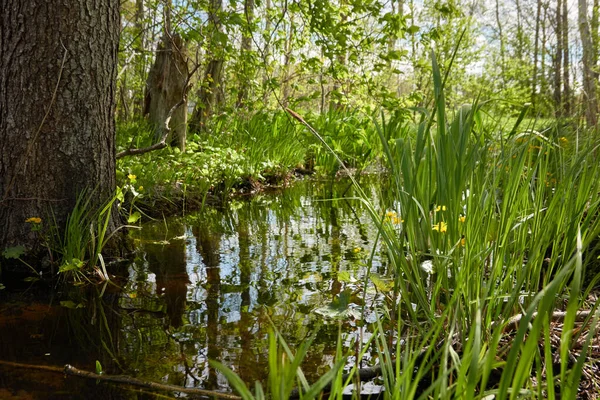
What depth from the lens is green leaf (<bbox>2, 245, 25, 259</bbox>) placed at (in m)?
2.38

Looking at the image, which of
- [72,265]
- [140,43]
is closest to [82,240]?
[72,265]

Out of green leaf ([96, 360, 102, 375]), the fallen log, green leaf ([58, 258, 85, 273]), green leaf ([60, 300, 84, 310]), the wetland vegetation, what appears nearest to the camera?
the wetland vegetation

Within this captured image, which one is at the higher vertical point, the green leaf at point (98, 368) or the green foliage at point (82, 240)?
the green foliage at point (82, 240)

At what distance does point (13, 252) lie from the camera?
239cm

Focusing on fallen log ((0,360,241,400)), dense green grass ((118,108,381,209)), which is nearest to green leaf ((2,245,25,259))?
fallen log ((0,360,241,400))

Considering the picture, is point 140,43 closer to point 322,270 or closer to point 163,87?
point 163,87

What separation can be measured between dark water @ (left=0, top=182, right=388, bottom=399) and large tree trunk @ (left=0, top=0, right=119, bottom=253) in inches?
18.1

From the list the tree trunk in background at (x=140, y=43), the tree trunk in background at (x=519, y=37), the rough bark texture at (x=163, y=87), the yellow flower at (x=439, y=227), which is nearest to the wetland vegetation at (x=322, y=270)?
A: the yellow flower at (x=439, y=227)

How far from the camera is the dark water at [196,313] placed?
1.54m

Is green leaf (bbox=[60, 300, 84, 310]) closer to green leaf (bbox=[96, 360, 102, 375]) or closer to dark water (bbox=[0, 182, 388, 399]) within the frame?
dark water (bbox=[0, 182, 388, 399])

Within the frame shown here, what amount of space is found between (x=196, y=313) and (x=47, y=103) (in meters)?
1.22

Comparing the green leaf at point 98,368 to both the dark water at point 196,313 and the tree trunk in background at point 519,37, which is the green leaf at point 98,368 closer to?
the dark water at point 196,313

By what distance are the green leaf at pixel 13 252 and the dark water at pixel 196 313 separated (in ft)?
0.75

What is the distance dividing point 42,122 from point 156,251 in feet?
3.22
